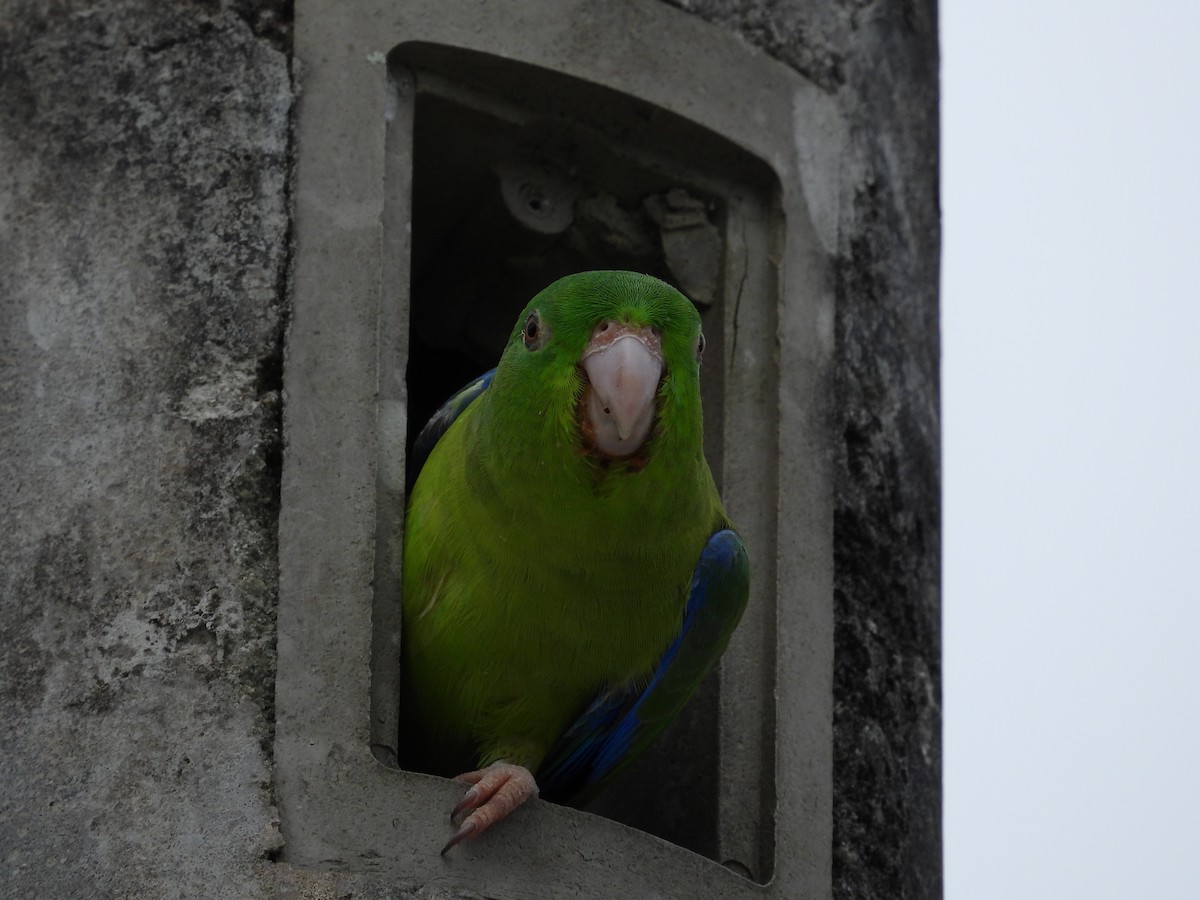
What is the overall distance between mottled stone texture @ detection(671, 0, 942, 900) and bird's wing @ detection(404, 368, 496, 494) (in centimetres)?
106

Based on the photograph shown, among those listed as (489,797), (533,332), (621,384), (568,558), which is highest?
(533,332)

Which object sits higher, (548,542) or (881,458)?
(881,458)

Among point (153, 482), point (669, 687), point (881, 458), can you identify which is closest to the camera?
point (153, 482)

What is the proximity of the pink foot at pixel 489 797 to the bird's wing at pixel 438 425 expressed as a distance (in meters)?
1.04

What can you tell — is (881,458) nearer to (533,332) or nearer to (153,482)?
(533,332)

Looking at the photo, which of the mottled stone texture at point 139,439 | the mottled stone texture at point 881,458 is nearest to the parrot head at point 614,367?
the mottled stone texture at point 139,439

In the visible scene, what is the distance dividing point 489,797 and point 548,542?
25.5 inches

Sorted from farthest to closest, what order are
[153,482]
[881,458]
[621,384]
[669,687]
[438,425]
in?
[881,458] → [438,425] → [669,687] → [153,482] → [621,384]

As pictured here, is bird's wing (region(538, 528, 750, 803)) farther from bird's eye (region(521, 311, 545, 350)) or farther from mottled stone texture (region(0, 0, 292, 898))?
mottled stone texture (region(0, 0, 292, 898))

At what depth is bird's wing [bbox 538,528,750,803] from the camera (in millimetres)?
4340

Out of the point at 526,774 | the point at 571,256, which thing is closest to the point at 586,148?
the point at 571,256

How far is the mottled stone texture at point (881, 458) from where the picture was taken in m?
4.76

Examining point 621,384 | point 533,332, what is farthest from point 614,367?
point 533,332

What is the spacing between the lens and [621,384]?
3793mm
